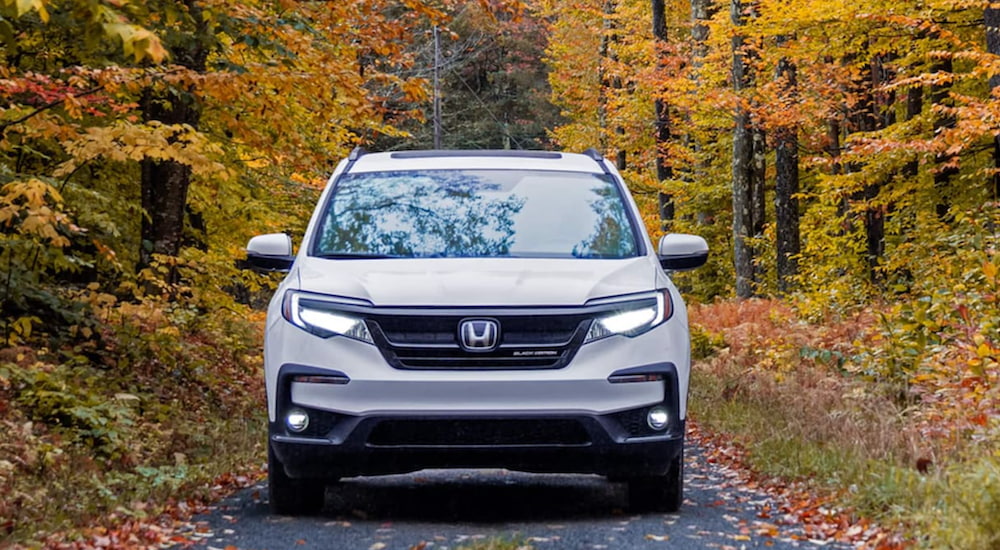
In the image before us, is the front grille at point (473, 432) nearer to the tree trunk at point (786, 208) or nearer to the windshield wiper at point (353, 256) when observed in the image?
the windshield wiper at point (353, 256)

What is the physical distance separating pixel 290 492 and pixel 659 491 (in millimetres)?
1997

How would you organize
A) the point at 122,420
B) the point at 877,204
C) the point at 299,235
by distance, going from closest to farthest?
1. the point at 122,420
2. the point at 877,204
3. the point at 299,235

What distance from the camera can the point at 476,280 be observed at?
6043mm

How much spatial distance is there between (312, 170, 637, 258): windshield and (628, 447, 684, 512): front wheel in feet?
4.01

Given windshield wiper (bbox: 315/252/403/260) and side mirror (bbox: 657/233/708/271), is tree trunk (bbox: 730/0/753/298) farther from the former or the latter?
windshield wiper (bbox: 315/252/403/260)

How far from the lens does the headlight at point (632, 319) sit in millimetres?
5973

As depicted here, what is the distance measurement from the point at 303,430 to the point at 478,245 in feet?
4.74

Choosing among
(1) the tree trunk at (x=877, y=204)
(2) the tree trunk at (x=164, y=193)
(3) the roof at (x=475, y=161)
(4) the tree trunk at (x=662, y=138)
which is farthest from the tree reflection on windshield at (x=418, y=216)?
(4) the tree trunk at (x=662, y=138)

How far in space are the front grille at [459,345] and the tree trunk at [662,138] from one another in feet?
75.2

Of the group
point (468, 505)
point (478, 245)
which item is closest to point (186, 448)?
point (468, 505)

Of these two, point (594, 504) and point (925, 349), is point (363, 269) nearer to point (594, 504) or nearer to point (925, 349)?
point (594, 504)

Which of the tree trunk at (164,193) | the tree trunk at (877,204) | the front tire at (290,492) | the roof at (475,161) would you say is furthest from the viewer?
the tree trunk at (877,204)

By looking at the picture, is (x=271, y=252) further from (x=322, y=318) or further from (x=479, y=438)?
(x=479, y=438)

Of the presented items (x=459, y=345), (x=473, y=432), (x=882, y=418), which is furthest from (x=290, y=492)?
(x=882, y=418)
